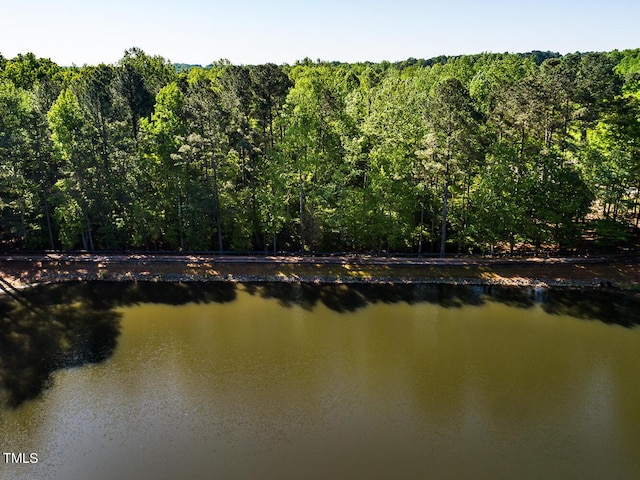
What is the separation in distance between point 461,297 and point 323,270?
396 inches

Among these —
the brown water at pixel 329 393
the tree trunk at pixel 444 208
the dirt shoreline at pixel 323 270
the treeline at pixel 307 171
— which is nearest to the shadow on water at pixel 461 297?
the brown water at pixel 329 393

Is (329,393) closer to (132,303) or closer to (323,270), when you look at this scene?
(323,270)

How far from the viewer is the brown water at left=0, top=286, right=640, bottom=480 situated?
17.6 meters

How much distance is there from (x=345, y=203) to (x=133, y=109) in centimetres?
1970

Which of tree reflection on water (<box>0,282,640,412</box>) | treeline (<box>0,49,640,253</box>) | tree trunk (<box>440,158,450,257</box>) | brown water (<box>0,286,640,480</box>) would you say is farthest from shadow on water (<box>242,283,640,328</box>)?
treeline (<box>0,49,640,253</box>)

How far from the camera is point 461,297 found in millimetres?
32344

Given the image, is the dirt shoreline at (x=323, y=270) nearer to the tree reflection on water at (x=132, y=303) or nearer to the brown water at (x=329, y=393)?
the tree reflection on water at (x=132, y=303)

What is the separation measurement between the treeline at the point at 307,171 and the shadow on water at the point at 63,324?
5.20 m

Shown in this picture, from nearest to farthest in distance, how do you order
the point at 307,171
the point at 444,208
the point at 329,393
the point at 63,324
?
the point at 329,393 → the point at 63,324 → the point at 444,208 → the point at 307,171

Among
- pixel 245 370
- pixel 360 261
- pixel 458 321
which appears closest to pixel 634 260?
pixel 458 321

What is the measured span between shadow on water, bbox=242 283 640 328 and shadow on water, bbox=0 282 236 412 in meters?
4.46

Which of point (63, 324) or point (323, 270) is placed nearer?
point (63, 324)

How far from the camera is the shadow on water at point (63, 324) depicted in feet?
76.7

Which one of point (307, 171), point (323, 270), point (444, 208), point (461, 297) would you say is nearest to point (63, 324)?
point (323, 270)
